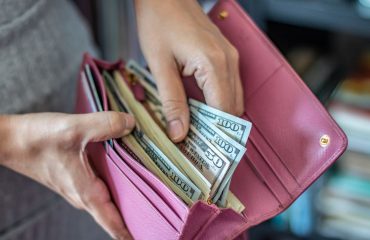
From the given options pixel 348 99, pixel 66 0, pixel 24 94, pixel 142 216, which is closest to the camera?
pixel 142 216

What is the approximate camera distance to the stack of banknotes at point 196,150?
1.91ft

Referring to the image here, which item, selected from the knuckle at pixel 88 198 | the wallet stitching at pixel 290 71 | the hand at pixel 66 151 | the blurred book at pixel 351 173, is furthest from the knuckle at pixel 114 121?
the blurred book at pixel 351 173

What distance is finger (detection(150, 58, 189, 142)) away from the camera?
0.64 metres

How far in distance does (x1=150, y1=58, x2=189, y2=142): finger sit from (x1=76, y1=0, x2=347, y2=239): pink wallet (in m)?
0.03

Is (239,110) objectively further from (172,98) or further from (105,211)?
(105,211)

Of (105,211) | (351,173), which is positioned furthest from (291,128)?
(351,173)

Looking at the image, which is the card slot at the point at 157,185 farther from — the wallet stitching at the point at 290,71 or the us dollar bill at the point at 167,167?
the wallet stitching at the point at 290,71

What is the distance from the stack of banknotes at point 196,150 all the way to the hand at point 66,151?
33mm

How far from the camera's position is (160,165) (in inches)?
23.9

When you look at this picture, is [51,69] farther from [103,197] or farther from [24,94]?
[103,197]

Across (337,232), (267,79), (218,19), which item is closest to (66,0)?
(218,19)

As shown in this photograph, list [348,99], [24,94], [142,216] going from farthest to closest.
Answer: [348,99] → [24,94] → [142,216]

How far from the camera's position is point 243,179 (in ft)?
2.09

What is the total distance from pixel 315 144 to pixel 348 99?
0.51m
